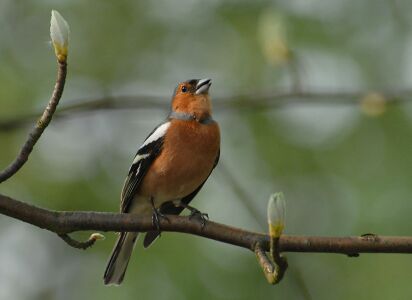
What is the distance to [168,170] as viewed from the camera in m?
7.10

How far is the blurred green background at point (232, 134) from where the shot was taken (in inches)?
363

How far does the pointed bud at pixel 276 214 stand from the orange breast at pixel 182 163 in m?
3.21

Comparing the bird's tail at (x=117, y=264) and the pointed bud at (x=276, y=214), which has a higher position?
the pointed bud at (x=276, y=214)

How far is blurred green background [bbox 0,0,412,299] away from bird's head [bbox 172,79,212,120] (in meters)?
0.19

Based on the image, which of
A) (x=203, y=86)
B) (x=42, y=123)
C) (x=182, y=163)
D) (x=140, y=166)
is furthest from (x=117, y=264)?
(x=42, y=123)

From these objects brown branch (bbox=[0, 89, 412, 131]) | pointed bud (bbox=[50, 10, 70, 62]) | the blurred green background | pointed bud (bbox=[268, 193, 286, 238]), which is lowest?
the blurred green background

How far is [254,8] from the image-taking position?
37.6ft

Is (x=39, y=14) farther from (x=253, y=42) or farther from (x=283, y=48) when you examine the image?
(x=283, y=48)

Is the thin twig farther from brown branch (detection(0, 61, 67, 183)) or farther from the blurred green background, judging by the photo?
the blurred green background

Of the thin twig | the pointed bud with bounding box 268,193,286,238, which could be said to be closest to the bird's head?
the thin twig

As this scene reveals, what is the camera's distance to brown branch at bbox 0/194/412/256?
4.49 meters

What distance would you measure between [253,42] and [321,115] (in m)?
1.66

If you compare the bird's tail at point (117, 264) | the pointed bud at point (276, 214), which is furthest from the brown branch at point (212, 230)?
the bird's tail at point (117, 264)

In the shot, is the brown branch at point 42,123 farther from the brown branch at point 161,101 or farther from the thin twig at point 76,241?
the brown branch at point 161,101
